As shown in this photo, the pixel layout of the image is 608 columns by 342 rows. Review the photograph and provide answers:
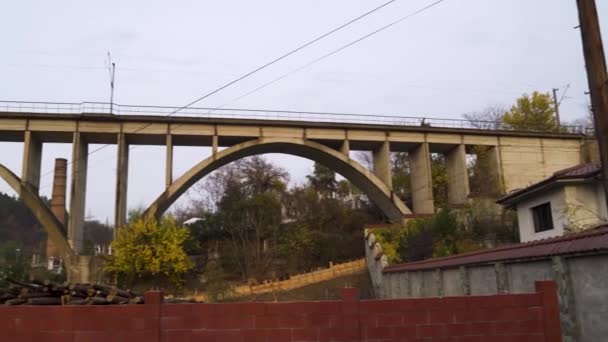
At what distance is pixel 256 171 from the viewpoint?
47844mm

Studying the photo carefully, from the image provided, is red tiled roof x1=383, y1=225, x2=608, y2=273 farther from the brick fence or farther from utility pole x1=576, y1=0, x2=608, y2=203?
the brick fence

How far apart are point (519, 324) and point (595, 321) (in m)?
1.90

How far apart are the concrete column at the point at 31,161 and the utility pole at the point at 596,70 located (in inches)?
1296

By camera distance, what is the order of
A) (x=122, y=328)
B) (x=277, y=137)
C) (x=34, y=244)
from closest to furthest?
1. (x=122, y=328)
2. (x=277, y=137)
3. (x=34, y=244)

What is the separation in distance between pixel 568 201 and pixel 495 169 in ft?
65.8

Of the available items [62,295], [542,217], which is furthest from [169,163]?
[62,295]

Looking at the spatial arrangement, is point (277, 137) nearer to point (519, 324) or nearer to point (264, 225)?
point (264, 225)

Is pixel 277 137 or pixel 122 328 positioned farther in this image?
pixel 277 137

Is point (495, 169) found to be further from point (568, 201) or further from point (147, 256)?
point (147, 256)

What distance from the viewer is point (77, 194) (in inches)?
1256

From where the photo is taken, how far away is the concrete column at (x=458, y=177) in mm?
36938

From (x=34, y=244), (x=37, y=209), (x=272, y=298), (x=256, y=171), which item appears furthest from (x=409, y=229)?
(x=34, y=244)

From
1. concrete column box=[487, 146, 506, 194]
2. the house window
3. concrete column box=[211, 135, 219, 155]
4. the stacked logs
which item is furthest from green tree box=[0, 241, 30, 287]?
concrete column box=[487, 146, 506, 194]

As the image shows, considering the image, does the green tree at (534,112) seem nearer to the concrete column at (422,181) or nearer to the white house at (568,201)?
the concrete column at (422,181)
